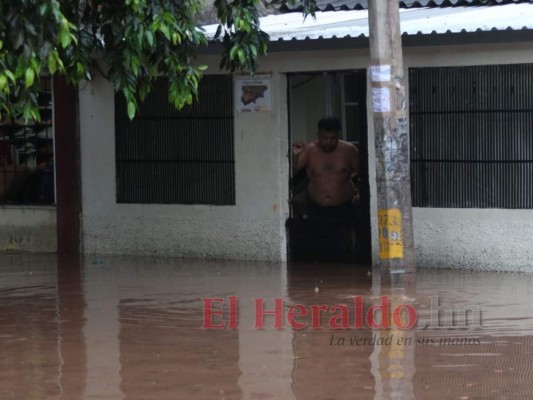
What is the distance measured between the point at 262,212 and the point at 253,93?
131 cm

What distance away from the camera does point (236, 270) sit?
11.9 m

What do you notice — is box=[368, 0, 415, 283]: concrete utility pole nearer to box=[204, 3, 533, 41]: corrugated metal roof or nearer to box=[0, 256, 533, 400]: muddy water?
box=[0, 256, 533, 400]: muddy water

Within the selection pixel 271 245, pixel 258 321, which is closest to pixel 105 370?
pixel 258 321

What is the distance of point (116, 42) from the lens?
8.38 metres

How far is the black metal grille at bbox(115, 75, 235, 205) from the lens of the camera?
41.5 ft

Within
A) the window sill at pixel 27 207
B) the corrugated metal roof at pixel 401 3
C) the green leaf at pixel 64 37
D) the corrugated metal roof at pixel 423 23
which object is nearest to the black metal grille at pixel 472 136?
the corrugated metal roof at pixel 423 23

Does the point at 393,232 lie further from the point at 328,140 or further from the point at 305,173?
the point at 305,173

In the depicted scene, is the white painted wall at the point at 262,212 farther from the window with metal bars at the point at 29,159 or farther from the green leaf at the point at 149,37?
the green leaf at the point at 149,37

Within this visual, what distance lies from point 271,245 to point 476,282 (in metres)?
2.66

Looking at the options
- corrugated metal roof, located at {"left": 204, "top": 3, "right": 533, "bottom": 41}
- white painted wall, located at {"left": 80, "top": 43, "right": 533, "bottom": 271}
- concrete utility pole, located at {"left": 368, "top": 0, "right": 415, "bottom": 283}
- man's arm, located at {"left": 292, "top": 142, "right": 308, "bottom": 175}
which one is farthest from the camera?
man's arm, located at {"left": 292, "top": 142, "right": 308, "bottom": 175}

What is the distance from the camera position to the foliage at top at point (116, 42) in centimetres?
708

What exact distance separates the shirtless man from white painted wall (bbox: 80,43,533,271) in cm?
32

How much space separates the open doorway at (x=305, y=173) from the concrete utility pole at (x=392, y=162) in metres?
1.93
